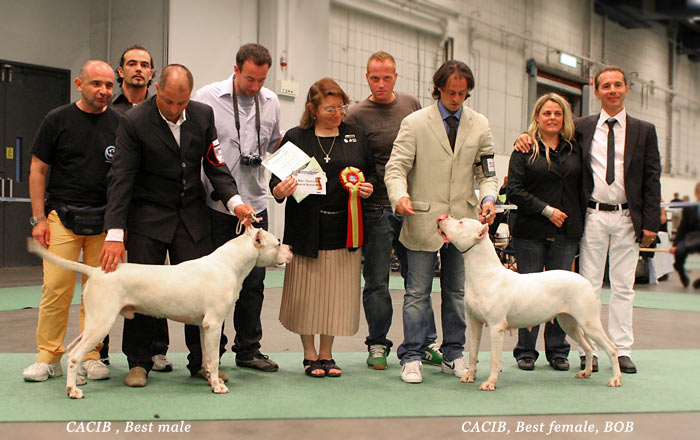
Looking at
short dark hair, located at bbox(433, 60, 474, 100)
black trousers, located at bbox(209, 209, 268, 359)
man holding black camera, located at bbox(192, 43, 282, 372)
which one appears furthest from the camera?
black trousers, located at bbox(209, 209, 268, 359)

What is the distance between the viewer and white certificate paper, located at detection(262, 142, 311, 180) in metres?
3.46

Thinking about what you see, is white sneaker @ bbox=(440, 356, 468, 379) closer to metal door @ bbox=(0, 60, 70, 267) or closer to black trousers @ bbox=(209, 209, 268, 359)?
black trousers @ bbox=(209, 209, 268, 359)

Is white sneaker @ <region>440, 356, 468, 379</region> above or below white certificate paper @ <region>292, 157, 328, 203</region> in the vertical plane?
below

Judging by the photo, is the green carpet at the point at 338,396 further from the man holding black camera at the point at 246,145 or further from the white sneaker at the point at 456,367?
the man holding black camera at the point at 246,145

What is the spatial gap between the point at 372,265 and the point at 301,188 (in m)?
0.78

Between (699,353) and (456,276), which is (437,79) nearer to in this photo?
(456,276)

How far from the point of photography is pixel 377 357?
156 inches

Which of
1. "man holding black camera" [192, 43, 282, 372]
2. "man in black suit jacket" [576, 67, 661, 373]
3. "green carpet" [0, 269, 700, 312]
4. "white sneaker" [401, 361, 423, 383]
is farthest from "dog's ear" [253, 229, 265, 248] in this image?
"green carpet" [0, 269, 700, 312]

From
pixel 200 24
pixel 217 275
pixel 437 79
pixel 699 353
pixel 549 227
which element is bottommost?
pixel 699 353

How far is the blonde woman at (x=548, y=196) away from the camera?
3.93 meters

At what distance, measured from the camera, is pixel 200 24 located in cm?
920

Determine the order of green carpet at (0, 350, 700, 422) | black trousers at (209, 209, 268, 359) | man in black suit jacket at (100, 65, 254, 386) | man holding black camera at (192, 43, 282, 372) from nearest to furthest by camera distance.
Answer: green carpet at (0, 350, 700, 422)
man in black suit jacket at (100, 65, 254, 386)
man holding black camera at (192, 43, 282, 372)
black trousers at (209, 209, 268, 359)

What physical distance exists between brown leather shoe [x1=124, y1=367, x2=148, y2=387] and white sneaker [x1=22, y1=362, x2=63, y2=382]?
0.47 metres

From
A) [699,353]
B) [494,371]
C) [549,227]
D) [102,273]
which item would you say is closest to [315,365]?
[494,371]
